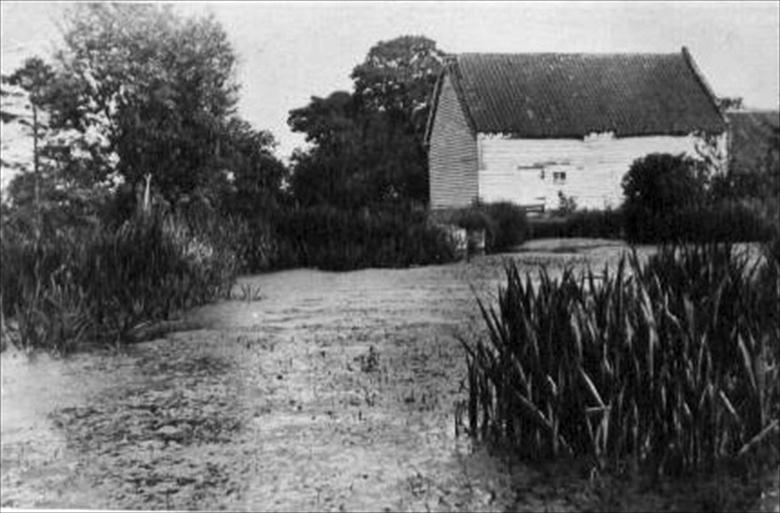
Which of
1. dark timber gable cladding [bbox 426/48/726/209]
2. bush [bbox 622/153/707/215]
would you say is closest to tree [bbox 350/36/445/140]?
dark timber gable cladding [bbox 426/48/726/209]

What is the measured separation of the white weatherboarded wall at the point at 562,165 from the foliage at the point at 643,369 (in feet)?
4.13

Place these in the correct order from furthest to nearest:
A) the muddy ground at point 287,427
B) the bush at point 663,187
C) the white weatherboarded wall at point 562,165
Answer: the white weatherboarded wall at point 562,165 → the bush at point 663,187 → the muddy ground at point 287,427

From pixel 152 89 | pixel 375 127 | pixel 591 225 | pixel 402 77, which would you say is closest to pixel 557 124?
pixel 591 225

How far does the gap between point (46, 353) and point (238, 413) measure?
69.9 inches

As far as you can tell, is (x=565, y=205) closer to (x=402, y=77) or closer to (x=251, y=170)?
(x=402, y=77)

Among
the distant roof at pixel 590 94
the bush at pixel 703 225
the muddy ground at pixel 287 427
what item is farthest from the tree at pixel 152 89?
the bush at pixel 703 225

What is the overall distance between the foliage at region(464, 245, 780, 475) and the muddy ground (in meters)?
0.13

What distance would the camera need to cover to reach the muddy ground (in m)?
3.15

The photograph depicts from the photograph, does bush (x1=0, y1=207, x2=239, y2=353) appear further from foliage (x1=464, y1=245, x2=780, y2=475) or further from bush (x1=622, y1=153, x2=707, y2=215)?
bush (x1=622, y1=153, x2=707, y2=215)

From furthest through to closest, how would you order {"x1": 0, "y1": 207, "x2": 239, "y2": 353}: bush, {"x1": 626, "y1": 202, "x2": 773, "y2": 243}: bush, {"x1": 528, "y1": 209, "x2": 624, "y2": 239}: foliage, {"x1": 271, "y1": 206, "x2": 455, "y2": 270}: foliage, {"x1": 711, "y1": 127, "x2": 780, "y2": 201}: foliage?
{"x1": 271, "y1": 206, "x2": 455, "y2": 270}: foliage, {"x1": 0, "y1": 207, "x2": 239, "y2": 353}: bush, {"x1": 528, "y1": 209, "x2": 624, "y2": 239}: foliage, {"x1": 711, "y1": 127, "x2": 780, "y2": 201}: foliage, {"x1": 626, "y1": 202, "x2": 773, "y2": 243}: bush

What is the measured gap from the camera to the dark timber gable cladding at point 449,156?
18.0 ft

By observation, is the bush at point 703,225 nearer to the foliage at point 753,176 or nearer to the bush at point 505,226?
the foliage at point 753,176

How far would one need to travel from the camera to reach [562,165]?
5.36 metres

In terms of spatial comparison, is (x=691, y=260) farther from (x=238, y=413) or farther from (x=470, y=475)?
(x=238, y=413)
